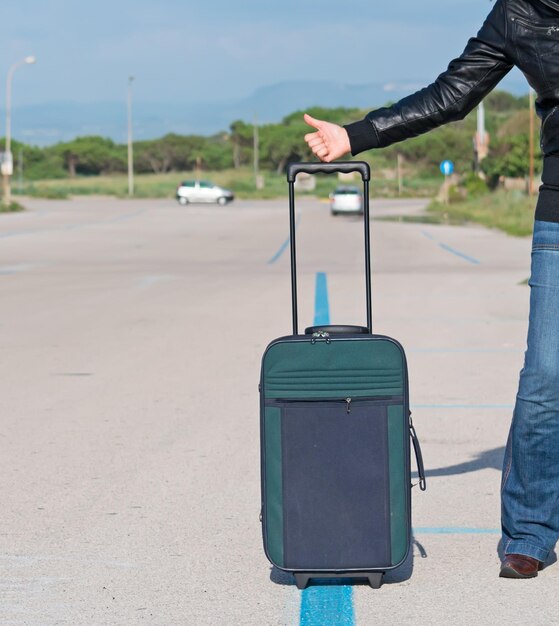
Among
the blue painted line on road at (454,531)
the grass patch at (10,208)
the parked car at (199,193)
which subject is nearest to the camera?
the blue painted line on road at (454,531)

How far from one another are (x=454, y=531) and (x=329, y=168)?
1.59m

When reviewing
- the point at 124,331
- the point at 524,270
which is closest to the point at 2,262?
the point at 524,270

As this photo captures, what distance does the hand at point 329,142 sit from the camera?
4215mm

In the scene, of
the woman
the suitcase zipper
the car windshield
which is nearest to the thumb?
the woman

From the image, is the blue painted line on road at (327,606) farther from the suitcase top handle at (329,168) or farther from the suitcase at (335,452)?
the suitcase top handle at (329,168)

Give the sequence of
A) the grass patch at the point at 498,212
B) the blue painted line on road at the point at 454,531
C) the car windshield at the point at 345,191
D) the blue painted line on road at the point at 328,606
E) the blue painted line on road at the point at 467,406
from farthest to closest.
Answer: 1. the car windshield at the point at 345,191
2. the grass patch at the point at 498,212
3. the blue painted line on road at the point at 467,406
4. the blue painted line on road at the point at 454,531
5. the blue painted line on road at the point at 328,606

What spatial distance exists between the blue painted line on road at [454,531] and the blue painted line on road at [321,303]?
23.7 feet

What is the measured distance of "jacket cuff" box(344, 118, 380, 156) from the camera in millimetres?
4258

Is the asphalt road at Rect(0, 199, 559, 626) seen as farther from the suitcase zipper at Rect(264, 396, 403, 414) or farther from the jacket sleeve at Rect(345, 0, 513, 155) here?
the jacket sleeve at Rect(345, 0, 513, 155)

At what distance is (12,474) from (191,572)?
1821 millimetres

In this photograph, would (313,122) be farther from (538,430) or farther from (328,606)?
(328,606)

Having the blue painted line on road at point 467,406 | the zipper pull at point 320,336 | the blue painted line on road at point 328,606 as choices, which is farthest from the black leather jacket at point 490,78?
the blue painted line on road at point 467,406

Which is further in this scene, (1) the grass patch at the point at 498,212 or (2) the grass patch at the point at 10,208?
(2) the grass patch at the point at 10,208

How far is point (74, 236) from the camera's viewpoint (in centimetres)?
3353
